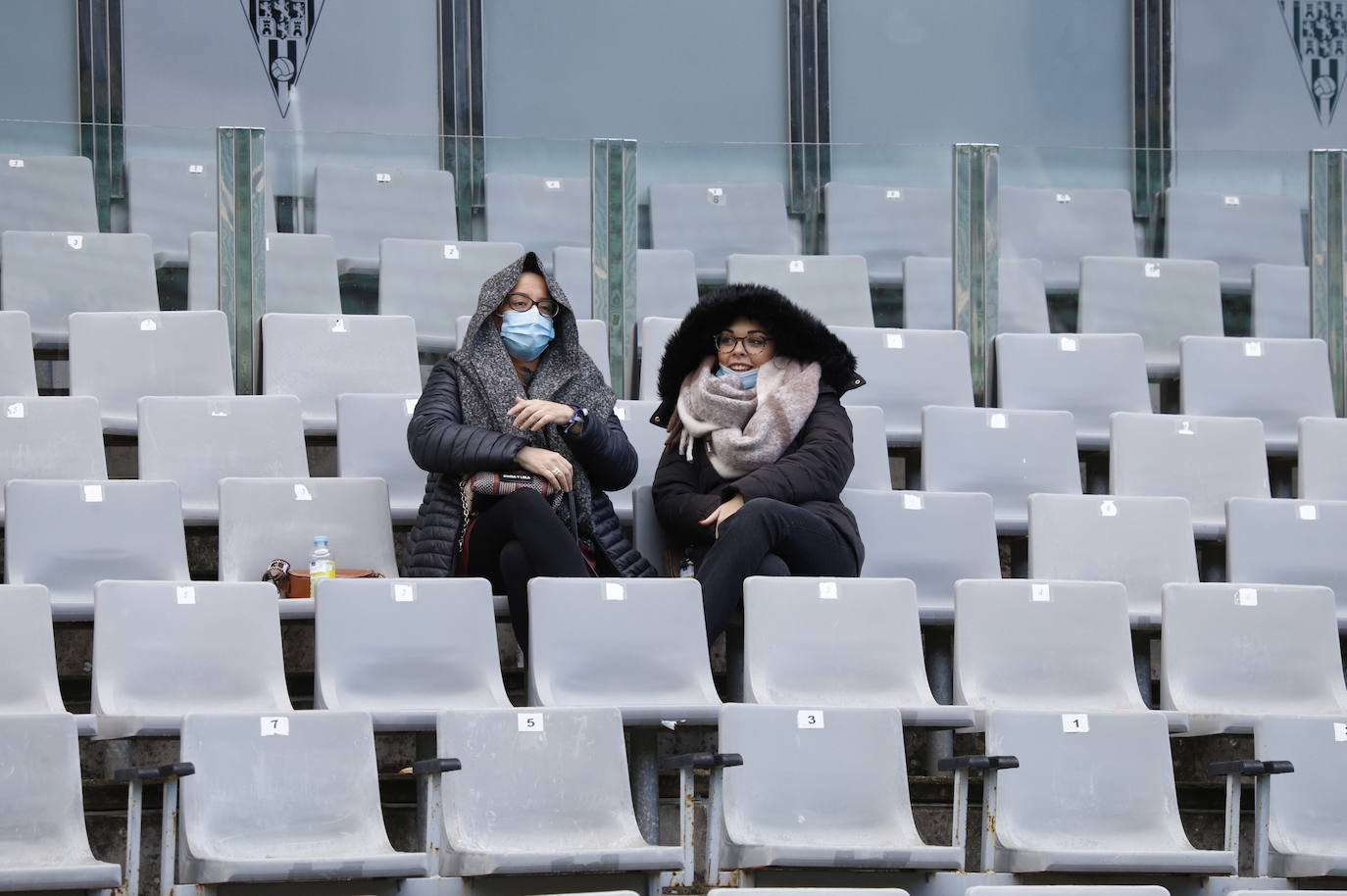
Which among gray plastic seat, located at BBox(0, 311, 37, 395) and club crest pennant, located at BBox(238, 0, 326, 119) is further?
club crest pennant, located at BBox(238, 0, 326, 119)

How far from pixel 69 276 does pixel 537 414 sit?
69.0 inches

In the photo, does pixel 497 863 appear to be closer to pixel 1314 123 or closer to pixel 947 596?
pixel 947 596

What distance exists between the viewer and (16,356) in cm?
534

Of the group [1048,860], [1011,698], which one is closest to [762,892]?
[1048,860]

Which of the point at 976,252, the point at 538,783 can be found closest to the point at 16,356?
the point at 538,783

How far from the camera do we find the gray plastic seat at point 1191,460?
5.53 metres

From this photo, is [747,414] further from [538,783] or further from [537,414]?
[538,783]

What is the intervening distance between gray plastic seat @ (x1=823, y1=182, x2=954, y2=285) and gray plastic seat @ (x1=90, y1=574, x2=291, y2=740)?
8.05 ft

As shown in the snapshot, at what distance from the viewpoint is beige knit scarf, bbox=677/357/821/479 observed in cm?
489

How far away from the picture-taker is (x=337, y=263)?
585 centimetres

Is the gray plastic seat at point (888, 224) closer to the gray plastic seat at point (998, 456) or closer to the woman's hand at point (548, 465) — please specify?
the gray plastic seat at point (998, 456)

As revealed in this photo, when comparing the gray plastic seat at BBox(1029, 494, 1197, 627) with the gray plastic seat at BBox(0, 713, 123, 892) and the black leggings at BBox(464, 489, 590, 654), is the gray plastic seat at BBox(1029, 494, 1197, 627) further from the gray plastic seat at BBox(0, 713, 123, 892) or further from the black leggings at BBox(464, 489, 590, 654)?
the gray plastic seat at BBox(0, 713, 123, 892)

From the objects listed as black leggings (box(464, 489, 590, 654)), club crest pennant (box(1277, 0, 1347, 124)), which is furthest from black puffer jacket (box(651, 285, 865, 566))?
club crest pennant (box(1277, 0, 1347, 124))

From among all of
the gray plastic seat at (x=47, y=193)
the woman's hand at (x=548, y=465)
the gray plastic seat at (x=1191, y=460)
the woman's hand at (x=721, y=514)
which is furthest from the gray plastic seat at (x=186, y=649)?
the gray plastic seat at (x=1191, y=460)
